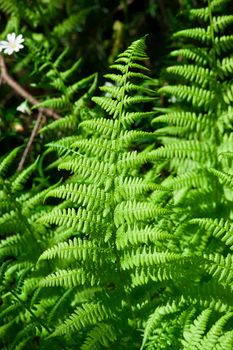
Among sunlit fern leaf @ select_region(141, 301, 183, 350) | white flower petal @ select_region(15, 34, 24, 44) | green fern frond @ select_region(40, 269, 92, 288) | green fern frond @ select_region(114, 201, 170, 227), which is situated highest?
white flower petal @ select_region(15, 34, 24, 44)

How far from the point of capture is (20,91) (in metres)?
3.90

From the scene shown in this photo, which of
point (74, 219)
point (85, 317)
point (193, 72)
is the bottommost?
point (85, 317)

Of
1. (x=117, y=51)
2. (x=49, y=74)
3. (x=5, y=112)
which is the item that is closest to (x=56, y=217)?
(x=49, y=74)

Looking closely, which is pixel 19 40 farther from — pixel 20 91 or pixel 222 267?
pixel 222 267

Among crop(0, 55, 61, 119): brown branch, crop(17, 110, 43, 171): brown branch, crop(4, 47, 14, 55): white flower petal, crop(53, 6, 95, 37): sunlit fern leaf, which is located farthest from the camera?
crop(53, 6, 95, 37): sunlit fern leaf

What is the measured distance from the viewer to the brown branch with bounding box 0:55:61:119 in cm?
366

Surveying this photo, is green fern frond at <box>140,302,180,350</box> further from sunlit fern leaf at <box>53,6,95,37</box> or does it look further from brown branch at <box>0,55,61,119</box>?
sunlit fern leaf at <box>53,6,95,37</box>

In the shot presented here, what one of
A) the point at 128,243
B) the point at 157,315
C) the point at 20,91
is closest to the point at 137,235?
the point at 128,243

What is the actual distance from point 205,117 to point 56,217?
1.21 m

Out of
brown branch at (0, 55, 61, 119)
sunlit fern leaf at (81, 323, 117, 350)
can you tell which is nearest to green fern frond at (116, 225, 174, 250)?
sunlit fern leaf at (81, 323, 117, 350)

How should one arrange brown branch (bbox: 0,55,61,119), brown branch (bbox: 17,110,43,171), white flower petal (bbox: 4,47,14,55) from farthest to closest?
brown branch (bbox: 0,55,61,119), brown branch (bbox: 17,110,43,171), white flower petal (bbox: 4,47,14,55)

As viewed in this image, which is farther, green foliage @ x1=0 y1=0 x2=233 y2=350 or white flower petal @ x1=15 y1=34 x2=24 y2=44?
white flower petal @ x1=15 y1=34 x2=24 y2=44

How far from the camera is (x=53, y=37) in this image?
4344 mm

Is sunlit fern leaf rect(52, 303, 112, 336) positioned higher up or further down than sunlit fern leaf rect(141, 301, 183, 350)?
higher up
